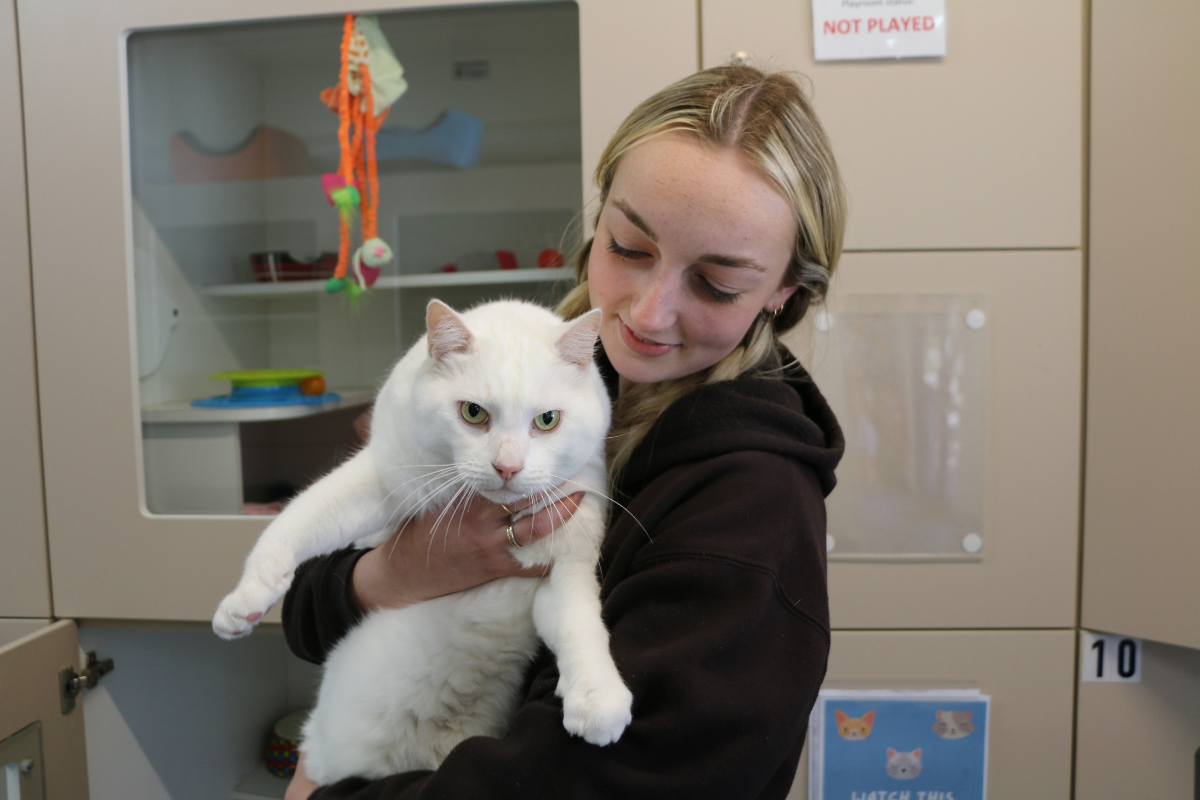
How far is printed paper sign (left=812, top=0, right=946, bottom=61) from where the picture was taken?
121cm

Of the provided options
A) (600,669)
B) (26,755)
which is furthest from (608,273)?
(26,755)

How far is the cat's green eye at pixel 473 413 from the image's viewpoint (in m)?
0.80

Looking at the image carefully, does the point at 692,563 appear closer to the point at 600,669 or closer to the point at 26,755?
the point at 600,669

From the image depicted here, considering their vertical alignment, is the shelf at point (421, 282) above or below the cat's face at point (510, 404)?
above

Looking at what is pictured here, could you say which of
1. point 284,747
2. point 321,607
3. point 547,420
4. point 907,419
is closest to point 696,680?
point 547,420

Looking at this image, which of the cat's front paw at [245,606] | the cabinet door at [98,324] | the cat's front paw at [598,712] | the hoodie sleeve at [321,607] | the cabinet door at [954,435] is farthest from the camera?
the cabinet door at [98,324]

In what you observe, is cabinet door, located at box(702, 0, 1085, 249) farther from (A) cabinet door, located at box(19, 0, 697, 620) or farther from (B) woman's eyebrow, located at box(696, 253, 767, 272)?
(B) woman's eyebrow, located at box(696, 253, 767, 272)

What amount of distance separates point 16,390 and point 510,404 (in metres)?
1.25

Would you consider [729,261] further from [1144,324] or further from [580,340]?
[1144,324]

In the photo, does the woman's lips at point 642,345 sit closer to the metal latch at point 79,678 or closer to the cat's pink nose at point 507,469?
the cat's pink nose at point 507,469

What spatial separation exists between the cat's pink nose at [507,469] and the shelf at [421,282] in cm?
78

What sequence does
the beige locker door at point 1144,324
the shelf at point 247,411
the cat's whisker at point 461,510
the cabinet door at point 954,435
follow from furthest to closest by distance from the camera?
the shelf at point 247,411 → the cabinet door at point 954,435 → the beige locker door at point 1144,324 → the cat's whisker at point 461,510

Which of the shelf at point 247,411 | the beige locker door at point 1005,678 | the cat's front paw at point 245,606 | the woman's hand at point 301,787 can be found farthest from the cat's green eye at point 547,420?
the shelf at point 247,411

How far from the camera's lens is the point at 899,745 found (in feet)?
4.27
